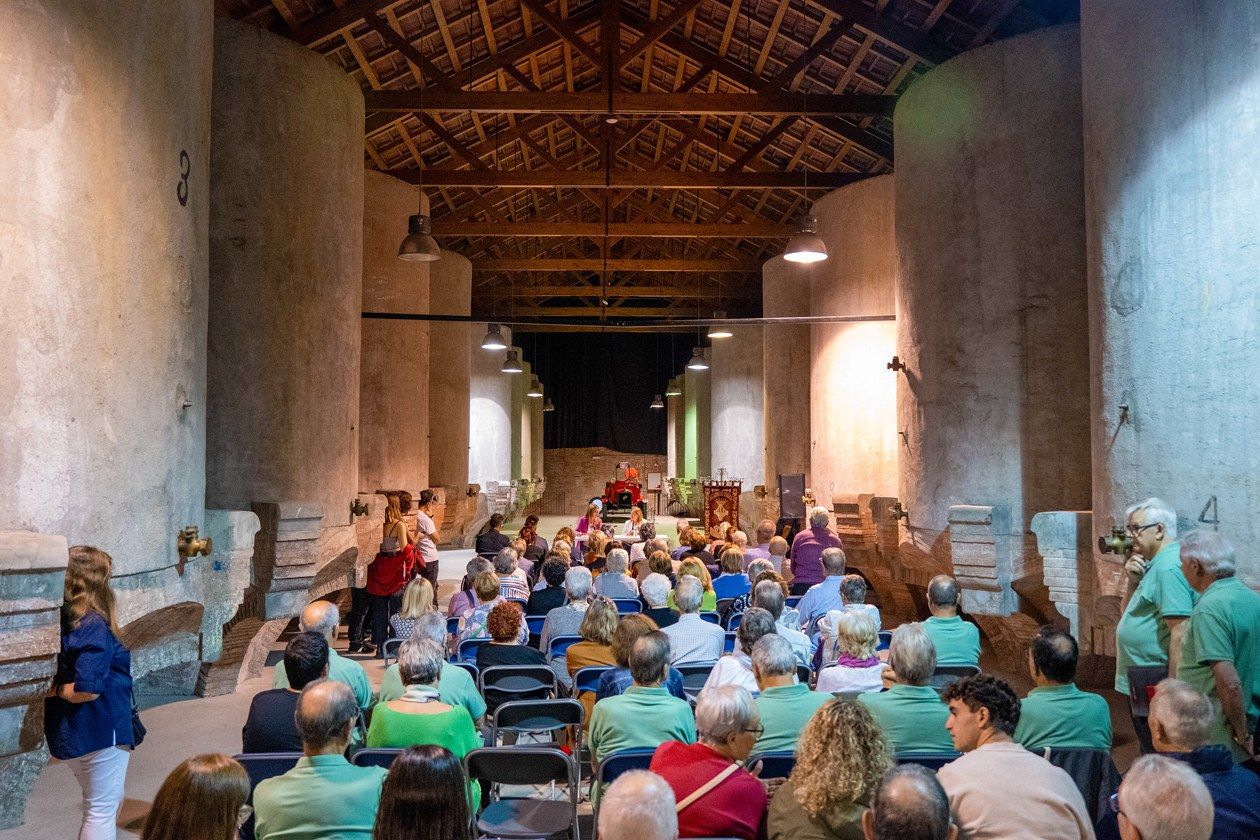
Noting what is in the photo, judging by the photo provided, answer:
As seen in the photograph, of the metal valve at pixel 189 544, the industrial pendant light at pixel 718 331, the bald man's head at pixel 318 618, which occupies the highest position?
the industrial pendant light at pixel 718 331

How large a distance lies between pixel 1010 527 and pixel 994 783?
6.33m

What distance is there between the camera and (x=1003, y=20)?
9.23 metres

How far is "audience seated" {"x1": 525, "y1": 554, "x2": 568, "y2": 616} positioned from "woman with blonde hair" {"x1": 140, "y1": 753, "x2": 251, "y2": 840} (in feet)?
15.3

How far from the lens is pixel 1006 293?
8.62 metres

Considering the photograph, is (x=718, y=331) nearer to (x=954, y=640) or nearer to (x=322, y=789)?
(x=954, y=640)

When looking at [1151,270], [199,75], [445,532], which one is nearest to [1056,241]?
[1151,270]

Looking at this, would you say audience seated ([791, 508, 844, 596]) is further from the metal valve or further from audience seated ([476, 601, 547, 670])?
the metal valve

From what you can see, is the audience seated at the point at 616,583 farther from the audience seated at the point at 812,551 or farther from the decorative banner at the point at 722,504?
the decorative banner at the point at 722,504

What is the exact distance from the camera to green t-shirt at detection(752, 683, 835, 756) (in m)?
3.51

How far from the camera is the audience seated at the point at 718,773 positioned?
2783 mm

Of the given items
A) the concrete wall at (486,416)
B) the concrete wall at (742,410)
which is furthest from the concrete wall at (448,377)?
the concrete wall at (742,410)

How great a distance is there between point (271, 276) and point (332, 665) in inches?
213

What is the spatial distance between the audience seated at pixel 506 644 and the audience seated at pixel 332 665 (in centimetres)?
87

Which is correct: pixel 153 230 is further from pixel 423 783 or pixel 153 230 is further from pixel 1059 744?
A: pixel 1059 744
